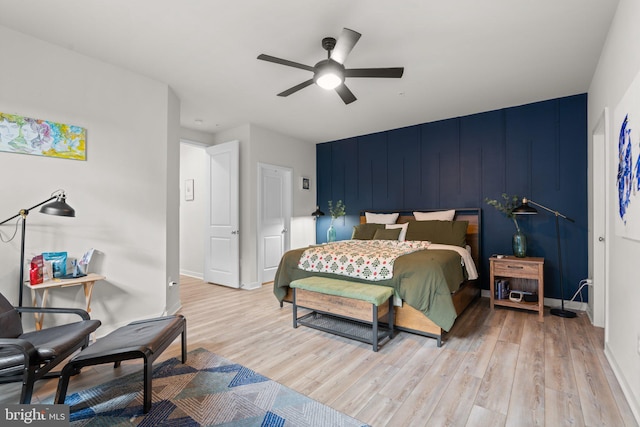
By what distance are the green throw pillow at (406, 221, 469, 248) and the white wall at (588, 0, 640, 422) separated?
5.50 ft

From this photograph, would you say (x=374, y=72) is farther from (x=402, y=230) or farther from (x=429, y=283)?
(x=402, y=230)

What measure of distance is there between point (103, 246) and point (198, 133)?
9.43ft

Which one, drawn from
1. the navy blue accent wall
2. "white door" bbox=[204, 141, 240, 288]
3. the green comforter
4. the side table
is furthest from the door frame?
the side table

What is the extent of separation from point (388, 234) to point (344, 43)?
2.79 m

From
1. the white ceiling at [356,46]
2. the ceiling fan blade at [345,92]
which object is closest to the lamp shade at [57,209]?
the white ceiling at [356,46]

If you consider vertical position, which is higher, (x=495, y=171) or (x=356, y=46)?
(x=356, y=46)

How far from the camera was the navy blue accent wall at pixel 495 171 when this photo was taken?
3732 mm

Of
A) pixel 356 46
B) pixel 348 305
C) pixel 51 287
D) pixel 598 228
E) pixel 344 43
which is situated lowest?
pixel 348 305

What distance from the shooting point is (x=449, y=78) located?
327 cm

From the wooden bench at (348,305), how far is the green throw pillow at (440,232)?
158 cm

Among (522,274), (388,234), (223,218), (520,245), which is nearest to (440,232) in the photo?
(388,234)

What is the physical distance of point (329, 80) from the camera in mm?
2514

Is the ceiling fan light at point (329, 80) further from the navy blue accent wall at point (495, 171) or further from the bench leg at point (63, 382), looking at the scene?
the navy blue accent wall at point (495, 171)

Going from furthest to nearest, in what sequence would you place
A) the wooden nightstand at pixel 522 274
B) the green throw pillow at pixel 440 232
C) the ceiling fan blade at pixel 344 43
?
1. the green throw pillow at pixel 440 232
2. the wooden nightstand at pixel 522 274
3. the ceiling fan blade at pixel 344 43
